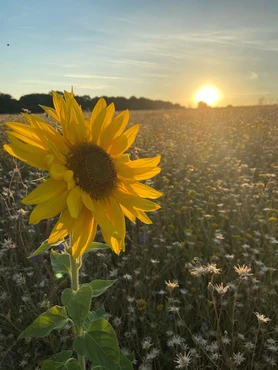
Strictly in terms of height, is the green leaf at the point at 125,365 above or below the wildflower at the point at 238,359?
above

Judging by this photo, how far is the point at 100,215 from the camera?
4.11 ft

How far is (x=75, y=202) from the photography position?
1192 mm

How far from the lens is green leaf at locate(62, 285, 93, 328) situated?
1.23 m

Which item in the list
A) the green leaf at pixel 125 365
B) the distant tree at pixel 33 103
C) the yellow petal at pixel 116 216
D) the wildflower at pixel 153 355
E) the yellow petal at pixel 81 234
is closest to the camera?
the yellow petal at pixel 81 234

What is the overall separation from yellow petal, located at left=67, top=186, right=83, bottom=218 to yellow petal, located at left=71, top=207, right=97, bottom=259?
52mm

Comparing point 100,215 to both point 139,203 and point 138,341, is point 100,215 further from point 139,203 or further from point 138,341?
point 138,341

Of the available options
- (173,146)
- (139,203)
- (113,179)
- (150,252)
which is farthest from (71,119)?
(173,146)

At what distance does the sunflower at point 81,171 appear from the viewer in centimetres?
118

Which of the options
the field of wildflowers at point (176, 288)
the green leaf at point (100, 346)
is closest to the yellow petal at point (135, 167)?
the green leaf at point (100, 346)

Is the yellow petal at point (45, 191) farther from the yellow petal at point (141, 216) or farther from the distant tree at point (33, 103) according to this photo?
the distant tree at point (33, 103)

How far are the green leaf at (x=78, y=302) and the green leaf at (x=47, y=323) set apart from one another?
149 mm

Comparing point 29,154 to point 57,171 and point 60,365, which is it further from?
point 60,365

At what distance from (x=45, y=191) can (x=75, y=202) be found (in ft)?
0.31

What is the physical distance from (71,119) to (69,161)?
0.14 m
